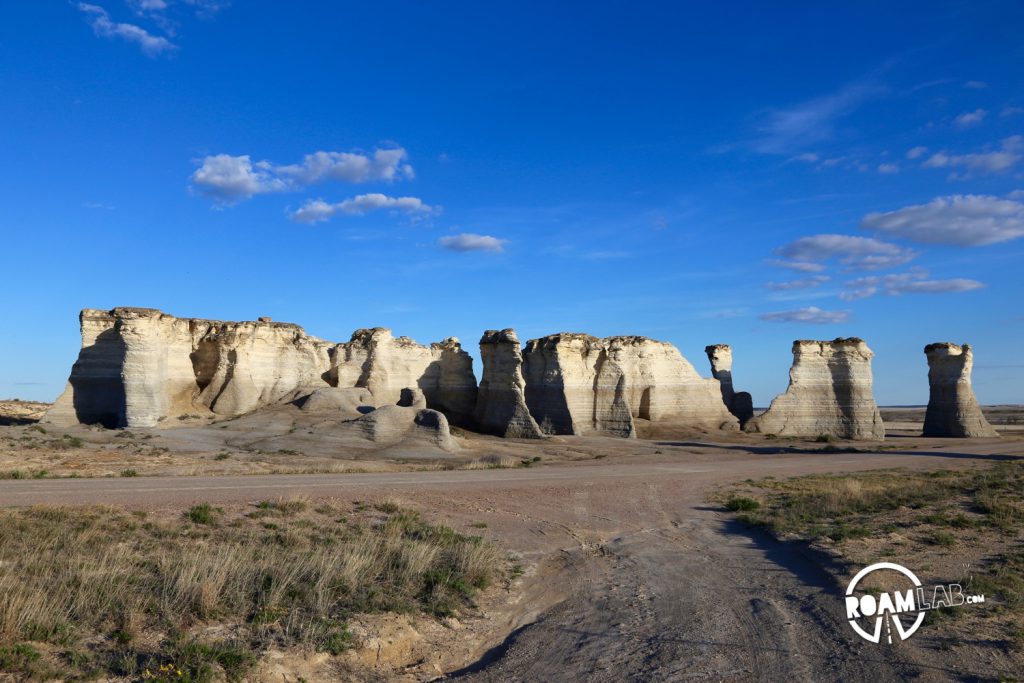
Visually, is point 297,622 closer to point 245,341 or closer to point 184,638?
point 184,638

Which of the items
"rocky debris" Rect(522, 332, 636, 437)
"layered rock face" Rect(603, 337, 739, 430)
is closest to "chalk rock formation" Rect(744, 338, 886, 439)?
"layered rock face" Rect(603, 337, 739, 430)

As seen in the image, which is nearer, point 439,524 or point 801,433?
point 439,524

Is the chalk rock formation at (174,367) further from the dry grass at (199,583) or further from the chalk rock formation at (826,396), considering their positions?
the chalk rock formation at (826,396)

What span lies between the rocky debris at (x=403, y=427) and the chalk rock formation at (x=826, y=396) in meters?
26.8

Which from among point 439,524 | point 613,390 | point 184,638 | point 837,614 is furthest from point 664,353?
point 184,638

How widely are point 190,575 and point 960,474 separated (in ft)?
82.9

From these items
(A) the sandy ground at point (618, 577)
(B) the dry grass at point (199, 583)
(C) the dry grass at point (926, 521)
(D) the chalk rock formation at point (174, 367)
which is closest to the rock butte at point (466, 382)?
(D) the chalk rock formation at point (174, 367)

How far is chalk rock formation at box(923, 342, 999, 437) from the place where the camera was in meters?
51.1

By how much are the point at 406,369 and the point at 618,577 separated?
40519mm

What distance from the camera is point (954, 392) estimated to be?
51750mm

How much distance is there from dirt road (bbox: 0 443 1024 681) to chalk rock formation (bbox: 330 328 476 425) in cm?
2581

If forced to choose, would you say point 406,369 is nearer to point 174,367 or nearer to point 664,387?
point 174,367

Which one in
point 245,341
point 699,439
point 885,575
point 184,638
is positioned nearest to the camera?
point 184,638

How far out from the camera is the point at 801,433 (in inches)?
2029
